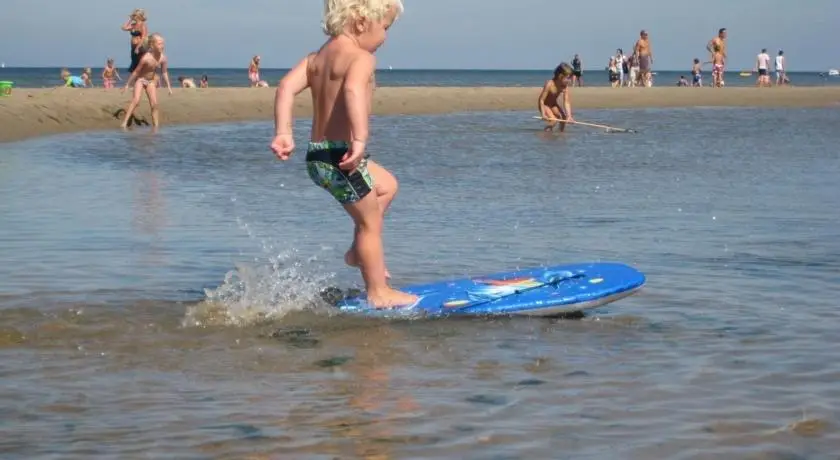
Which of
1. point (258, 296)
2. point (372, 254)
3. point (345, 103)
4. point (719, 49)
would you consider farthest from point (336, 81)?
point (719, 49)

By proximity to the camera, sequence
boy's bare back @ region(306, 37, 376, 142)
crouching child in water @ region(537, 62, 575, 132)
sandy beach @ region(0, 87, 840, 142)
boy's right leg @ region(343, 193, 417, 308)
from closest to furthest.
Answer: boy's bare back @ region(306, 37, 376, 142) < boy's right leg @ region(343, 193, 417, 308) < sandy beach @ region(0, 87, 840, 142) < crouching child in water @ region(537, 62, 575, 132)

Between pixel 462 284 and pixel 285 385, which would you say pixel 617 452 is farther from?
pixel 462 284

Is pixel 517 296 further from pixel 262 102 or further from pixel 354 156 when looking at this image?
pixel 262 102

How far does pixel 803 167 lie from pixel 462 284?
29.8 feet

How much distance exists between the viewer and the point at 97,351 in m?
5.13

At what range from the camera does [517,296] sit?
20.0 feet

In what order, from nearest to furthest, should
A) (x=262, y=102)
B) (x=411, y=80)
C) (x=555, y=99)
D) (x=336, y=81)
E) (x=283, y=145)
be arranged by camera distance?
(x=283, y=145) → (x=336, y=81) → (x=555, y=99) → (x=262, y=102) → (x=411, y=80)

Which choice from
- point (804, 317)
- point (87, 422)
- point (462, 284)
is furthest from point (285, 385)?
point (804, 317)

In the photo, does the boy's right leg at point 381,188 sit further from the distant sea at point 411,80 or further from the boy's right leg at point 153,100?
the distant sea at point 411,80

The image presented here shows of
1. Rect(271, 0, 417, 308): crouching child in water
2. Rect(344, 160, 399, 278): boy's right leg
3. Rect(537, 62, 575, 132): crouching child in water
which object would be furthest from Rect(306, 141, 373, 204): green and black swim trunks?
Rect(537, 62, 575, 132): crouching child in water

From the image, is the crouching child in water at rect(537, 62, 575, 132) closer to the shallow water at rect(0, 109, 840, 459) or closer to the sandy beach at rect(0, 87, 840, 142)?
the sandy beach at rect(0, 87, 840, 142)

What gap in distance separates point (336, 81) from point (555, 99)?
16315 mm

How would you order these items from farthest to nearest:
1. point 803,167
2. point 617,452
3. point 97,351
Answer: point 803,167 < point 97,351 < point 617,452

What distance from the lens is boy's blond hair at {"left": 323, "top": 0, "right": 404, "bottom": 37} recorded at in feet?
19.1
